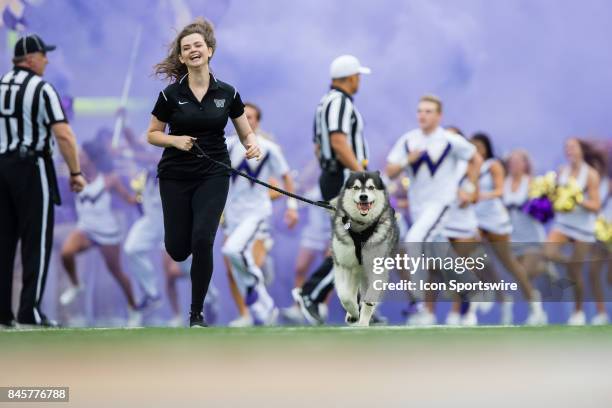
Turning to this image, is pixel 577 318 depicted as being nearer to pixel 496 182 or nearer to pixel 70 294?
pixel 496 182

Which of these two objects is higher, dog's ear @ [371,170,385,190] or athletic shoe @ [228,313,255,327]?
dog's ear @ [371,170,385,190]

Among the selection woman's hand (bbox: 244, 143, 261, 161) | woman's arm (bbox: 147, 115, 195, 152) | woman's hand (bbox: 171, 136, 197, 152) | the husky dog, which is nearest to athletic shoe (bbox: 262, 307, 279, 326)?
the husky dog

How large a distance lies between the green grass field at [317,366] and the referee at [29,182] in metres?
1.57

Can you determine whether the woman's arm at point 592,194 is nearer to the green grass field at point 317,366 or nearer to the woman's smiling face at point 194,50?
the green grass field at point 317,366

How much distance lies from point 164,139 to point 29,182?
6.82 feet

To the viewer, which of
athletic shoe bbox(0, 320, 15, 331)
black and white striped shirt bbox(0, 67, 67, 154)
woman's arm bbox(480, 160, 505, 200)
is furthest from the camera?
woman's arm bbox(480, 160, 505, 200)

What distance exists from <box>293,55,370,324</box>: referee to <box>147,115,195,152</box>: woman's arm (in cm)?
275

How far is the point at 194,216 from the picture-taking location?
31.1 feet

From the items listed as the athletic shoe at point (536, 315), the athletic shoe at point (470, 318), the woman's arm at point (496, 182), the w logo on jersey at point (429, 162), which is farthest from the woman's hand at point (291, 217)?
the athletic shoe at point (536, 315)

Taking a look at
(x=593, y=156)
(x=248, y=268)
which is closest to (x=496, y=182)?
(x=593, y=156)

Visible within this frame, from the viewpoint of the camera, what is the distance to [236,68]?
49.9 ft

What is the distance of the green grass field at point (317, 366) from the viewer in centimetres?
621

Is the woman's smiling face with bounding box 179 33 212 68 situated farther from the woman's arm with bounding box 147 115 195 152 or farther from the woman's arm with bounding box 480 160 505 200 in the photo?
the woman's arm with bounding box 480 160 505 200

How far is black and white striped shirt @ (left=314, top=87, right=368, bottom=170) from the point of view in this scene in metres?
12.2
